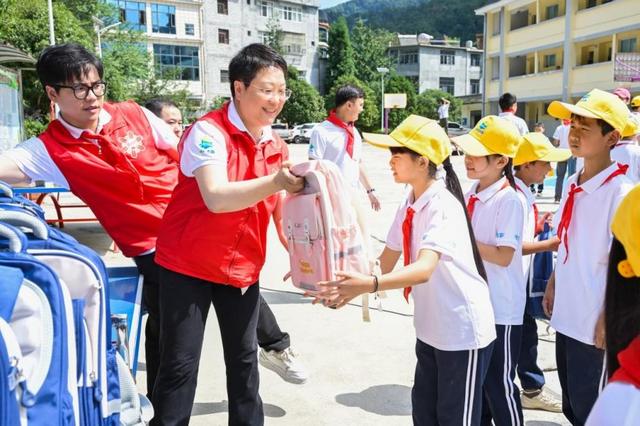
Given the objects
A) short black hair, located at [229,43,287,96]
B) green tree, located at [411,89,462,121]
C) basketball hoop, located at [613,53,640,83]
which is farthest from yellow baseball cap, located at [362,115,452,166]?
green tree, located at [411,89,462,121]

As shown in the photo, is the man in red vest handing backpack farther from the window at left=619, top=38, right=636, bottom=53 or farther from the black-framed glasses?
the window at left=619, top=38, right=636, bottom=53

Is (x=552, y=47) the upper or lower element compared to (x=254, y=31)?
lower

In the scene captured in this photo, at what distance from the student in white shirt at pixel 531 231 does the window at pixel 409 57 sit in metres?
60.2

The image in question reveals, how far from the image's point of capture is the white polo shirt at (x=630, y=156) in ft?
16.4

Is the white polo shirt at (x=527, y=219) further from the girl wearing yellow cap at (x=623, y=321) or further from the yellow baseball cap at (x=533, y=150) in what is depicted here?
the girl wearing yellow cap at (x=623, y=321)

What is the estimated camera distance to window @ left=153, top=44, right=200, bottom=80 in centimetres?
4364

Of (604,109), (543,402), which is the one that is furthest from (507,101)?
(604,109)

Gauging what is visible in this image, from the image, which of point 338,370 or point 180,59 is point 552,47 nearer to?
point 180,59

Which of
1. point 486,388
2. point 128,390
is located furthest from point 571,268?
point 128,390

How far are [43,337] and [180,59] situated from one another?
46.3m

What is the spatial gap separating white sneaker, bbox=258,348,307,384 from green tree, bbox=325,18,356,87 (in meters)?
51.9

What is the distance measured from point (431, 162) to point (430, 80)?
61378 mm

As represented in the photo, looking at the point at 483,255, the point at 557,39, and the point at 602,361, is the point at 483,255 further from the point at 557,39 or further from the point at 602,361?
the point at 557,39

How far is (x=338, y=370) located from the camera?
3.49 metres
